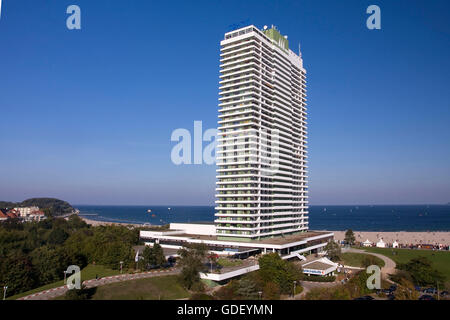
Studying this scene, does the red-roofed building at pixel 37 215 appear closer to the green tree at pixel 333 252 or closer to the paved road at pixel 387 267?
the green tree at pixel 333 252

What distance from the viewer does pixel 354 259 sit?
76938mm

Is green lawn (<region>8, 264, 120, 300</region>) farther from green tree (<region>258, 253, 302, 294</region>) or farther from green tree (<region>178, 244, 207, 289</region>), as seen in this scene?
green tree (<region>258, 253, 302, 294</region>)

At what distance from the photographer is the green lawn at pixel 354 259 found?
232 feet

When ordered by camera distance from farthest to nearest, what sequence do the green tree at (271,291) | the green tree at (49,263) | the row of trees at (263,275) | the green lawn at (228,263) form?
1. the green lawn at (228,263)
2. the green tree at (49,263)
3. the row of trees at (263,275)
4. the green tree at (271,291)

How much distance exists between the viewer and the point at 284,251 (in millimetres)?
70312

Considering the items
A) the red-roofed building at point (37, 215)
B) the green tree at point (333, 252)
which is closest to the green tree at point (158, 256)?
the green tree at point (333, 252)

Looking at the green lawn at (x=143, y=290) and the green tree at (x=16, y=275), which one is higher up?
the green tree at (x=16, y=275)

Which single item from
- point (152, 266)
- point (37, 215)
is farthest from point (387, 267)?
point (37, 215)

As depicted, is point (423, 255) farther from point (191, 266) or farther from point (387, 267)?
point (191, 266)

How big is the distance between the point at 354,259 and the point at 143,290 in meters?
53.1

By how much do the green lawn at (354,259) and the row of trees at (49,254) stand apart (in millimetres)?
48568

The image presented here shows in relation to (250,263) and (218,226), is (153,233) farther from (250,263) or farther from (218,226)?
(250,263)
